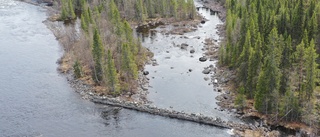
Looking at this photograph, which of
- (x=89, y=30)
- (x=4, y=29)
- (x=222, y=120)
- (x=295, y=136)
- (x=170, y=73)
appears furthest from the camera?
(x=4, y=29)

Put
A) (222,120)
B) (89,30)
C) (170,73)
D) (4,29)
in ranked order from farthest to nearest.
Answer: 1. (4,29)
2. (89,30)
3. (170,73)
4. (222,120)

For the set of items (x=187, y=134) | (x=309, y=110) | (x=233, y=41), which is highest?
(x=233, y=41)

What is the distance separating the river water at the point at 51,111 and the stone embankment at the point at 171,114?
1.29 metres

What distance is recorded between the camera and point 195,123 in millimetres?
80062

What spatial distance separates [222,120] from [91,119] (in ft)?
97.0

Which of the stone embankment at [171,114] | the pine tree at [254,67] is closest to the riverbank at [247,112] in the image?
the stone embankment at [171,114]

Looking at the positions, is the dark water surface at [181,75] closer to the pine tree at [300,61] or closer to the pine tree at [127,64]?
the pine tree at [127,64]

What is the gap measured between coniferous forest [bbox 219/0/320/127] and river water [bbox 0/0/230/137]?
13.3 metres

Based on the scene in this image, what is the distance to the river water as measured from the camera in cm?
7806

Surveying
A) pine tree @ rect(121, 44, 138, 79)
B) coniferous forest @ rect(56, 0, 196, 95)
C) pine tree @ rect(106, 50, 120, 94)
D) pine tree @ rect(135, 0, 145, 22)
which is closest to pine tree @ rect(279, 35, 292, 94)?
coniferous forest @ rect(56, 0, 196, 95)

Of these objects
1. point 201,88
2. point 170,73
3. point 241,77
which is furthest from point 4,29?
point 241,77

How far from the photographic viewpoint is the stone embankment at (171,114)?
256ft

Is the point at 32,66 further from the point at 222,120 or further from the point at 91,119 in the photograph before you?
the point at 222,120

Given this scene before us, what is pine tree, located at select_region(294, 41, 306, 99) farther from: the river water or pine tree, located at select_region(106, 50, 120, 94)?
pine tree, located at select_region(106, 50, 120, 94)
